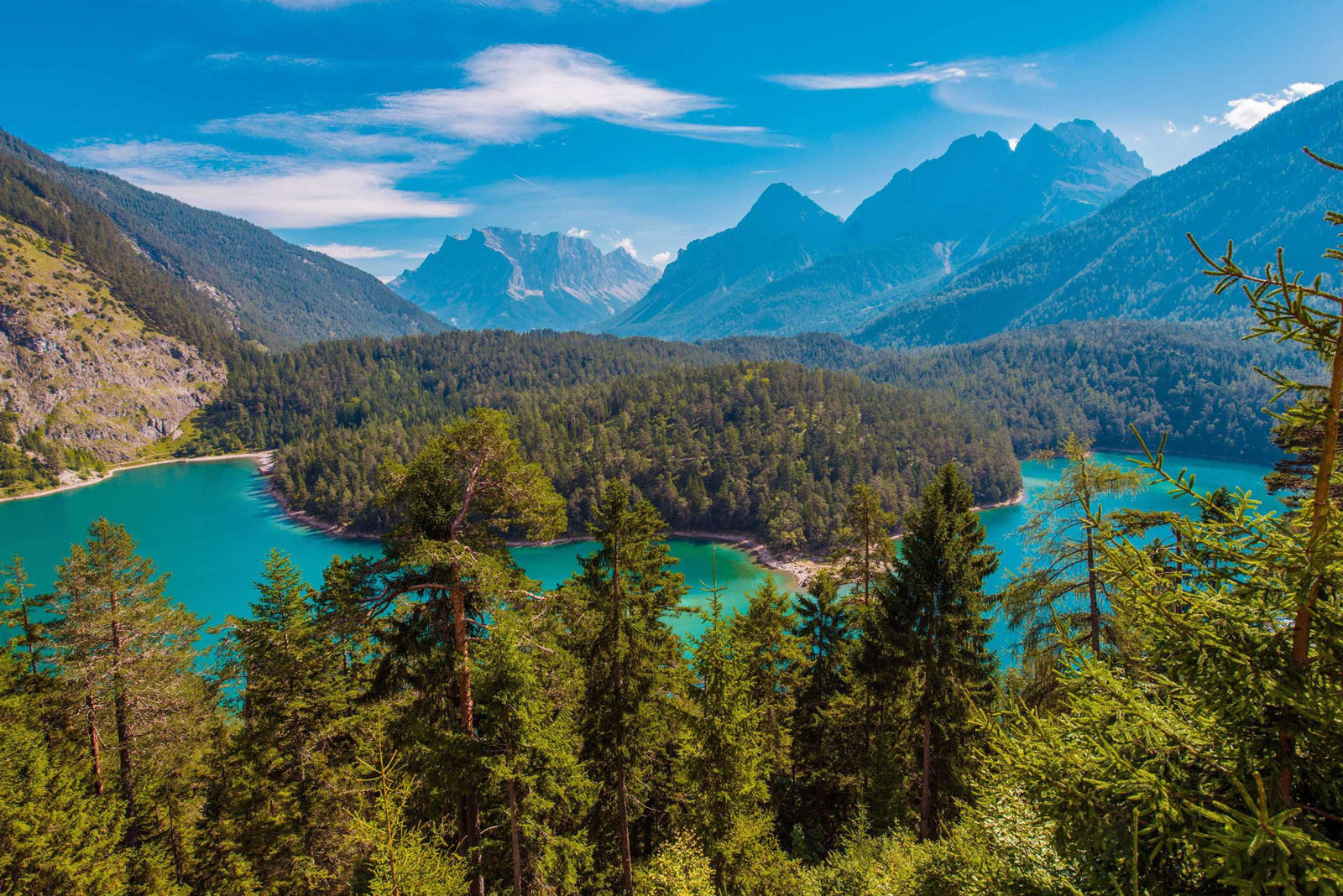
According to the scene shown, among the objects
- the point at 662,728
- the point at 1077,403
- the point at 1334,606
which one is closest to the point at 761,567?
the point at 662,728

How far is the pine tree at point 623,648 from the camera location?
45.3ft

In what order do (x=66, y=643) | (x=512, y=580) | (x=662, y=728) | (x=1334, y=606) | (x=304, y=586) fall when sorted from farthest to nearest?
(x=66, y=643), (x=304, y=586), (x=662, y=728), (x=512, y=580), (x=1334, y=606)

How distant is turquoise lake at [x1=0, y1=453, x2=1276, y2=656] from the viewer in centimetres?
7456

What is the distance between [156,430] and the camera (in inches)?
6924

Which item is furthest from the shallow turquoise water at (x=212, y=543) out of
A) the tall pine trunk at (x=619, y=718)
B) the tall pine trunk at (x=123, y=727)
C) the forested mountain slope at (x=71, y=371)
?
the tall pine trunk at (x=619, y=718)

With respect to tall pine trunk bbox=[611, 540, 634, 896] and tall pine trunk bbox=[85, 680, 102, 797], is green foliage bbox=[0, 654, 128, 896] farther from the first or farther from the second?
tall pine trunk bbox=[611, 540, 634, 896]

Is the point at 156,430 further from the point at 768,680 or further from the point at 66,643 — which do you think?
the point at 768,680

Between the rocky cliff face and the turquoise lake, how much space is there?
2953 centimetres

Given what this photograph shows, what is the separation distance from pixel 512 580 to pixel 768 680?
11492 mm

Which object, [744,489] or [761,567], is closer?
[761,567]

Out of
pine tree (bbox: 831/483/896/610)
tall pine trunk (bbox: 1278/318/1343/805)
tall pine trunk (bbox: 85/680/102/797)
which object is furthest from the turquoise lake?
tall pine trunk (bbox: 1278/318/1343/805)

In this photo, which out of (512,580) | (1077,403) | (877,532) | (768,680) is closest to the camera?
(512,580)

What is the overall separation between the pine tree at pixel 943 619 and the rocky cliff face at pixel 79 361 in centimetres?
20492

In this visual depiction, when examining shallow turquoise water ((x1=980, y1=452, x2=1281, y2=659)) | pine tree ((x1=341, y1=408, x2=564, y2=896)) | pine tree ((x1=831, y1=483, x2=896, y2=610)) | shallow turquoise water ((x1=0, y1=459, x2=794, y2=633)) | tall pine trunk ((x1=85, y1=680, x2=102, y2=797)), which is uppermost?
pine tree ((x1=341, y1=408, x2=564, y2=896))
